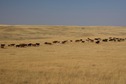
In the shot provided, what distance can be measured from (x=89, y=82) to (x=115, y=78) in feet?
5.15

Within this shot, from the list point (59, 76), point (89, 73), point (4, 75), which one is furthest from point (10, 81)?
point (89, 73)

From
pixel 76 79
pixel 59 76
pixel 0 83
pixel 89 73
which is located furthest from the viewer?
pixel 89 73

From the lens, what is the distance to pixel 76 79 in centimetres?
1194

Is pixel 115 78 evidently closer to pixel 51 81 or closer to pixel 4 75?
pixel 51 81

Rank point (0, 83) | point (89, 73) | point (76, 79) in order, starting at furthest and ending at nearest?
1. point (89, 73)
2. point (76, 79)
3. point (0, 83)

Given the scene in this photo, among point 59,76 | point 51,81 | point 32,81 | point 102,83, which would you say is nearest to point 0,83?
point 32,81

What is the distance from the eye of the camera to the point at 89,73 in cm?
1378

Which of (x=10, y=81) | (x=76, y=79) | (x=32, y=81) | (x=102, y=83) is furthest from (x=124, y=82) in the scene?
(x=10, y=81)

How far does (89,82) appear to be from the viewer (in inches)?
445

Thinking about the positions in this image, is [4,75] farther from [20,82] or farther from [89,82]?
[89,82]

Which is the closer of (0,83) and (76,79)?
(0,83)

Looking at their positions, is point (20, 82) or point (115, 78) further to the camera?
point (115, 78)

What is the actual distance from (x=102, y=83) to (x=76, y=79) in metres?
1.29

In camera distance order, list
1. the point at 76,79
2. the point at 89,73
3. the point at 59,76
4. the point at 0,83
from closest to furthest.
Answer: the point at 0,83 < the point at 76,79 < the point at 59,76 < the point at 89,73
